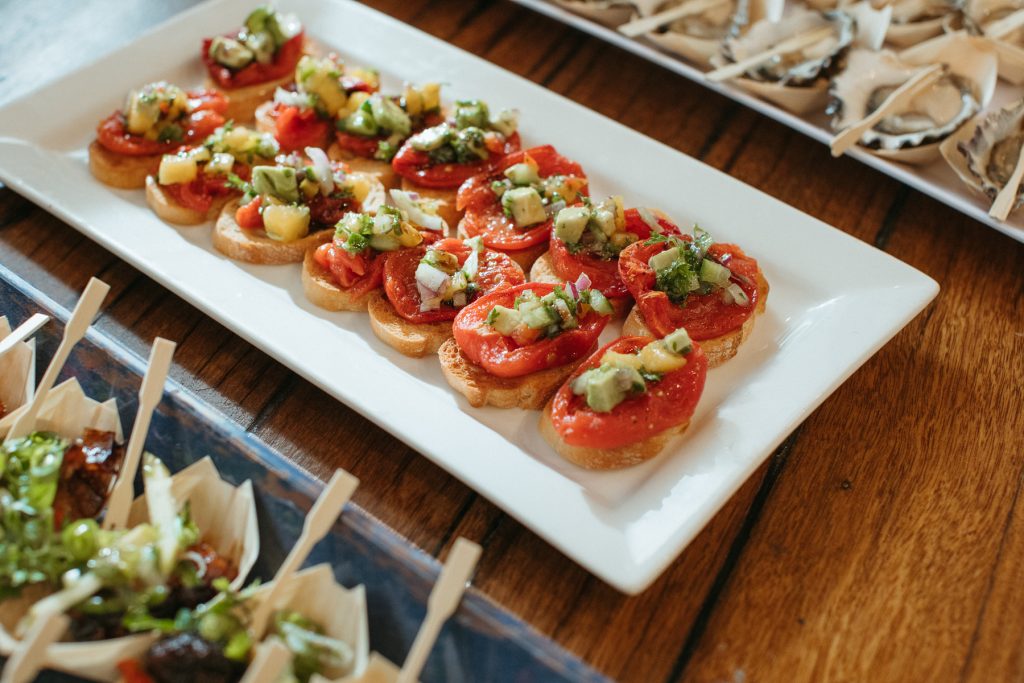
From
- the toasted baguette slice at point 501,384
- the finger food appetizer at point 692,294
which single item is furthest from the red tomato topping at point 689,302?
the toasted baguette slice at point 501,384

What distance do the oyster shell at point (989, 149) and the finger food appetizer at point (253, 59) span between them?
2362 mm

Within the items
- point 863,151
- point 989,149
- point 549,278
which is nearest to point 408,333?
point 549,278

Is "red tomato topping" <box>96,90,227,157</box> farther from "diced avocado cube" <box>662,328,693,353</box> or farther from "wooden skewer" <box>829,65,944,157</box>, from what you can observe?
"wooden skewer" <box>829,65,944,157</box>

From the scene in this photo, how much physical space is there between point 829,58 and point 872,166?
42cm

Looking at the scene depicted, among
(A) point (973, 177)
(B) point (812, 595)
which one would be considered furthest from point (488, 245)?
(A) point (973, 177)

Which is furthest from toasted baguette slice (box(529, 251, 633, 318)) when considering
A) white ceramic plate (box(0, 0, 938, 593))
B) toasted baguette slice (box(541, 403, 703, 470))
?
toasted baguette slice (box(541, 403, 703, 470))

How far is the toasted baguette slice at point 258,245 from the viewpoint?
106 inches

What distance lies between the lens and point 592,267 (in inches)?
100

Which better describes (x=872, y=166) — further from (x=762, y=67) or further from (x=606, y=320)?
(x=606, y=320)

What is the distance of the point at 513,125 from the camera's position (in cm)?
296

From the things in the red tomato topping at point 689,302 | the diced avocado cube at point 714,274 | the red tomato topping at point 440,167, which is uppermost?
the diced avocado cube at point 714,274

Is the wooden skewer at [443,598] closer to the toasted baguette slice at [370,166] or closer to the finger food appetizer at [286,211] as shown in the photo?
the finger food appetizer at [286,211]

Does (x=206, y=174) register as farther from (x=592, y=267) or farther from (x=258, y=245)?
(x=592, y=267)

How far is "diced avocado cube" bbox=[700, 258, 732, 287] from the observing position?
2.40 meters
